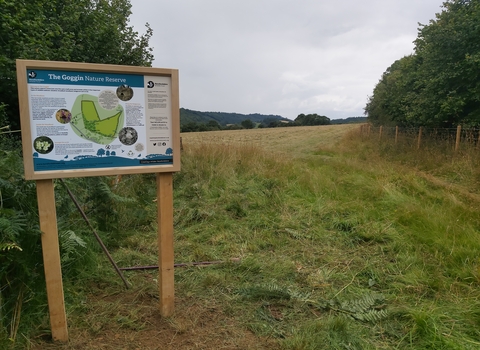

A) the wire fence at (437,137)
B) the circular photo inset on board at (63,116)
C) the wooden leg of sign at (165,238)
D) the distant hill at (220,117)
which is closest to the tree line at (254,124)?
the distant hill at (220,117)

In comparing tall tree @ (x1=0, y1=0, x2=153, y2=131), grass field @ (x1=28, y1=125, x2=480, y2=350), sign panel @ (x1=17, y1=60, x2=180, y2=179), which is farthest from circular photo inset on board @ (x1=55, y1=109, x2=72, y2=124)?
tall tree @ (x1=0, y1=0, x2=153, y2=131)

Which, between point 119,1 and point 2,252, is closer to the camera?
point 2,252

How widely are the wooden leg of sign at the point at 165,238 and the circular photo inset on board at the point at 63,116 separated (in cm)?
77

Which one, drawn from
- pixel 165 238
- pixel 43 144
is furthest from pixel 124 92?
pixel 165 238

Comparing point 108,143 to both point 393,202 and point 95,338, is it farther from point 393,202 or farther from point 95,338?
point 393,202

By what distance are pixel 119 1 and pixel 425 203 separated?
49.3 ft

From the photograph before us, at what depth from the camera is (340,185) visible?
301 inches

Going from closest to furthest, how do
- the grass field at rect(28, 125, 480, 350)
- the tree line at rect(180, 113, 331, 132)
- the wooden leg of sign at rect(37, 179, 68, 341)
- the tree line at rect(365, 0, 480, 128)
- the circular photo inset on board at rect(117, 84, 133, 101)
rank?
the wooden leg of sign at rect(37, 179, 68, 341) < the circular photo inset on board at rect(117, 84, 133, 101) < the grass field at rect(28, 125, 480, 350) < the tree line at rect(365, 0, 480, 128) < the tree line at rect(180, 113, 331, 132)

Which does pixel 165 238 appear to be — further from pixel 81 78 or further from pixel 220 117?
pixel 220 117

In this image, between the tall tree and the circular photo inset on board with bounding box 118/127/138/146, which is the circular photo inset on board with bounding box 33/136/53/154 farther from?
the tall tree

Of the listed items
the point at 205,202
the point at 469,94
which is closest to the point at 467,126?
the point at 469,94

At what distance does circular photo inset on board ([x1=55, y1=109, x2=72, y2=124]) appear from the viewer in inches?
85.9

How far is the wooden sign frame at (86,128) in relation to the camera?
6.93ft

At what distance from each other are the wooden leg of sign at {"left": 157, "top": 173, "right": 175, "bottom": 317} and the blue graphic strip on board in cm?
76
